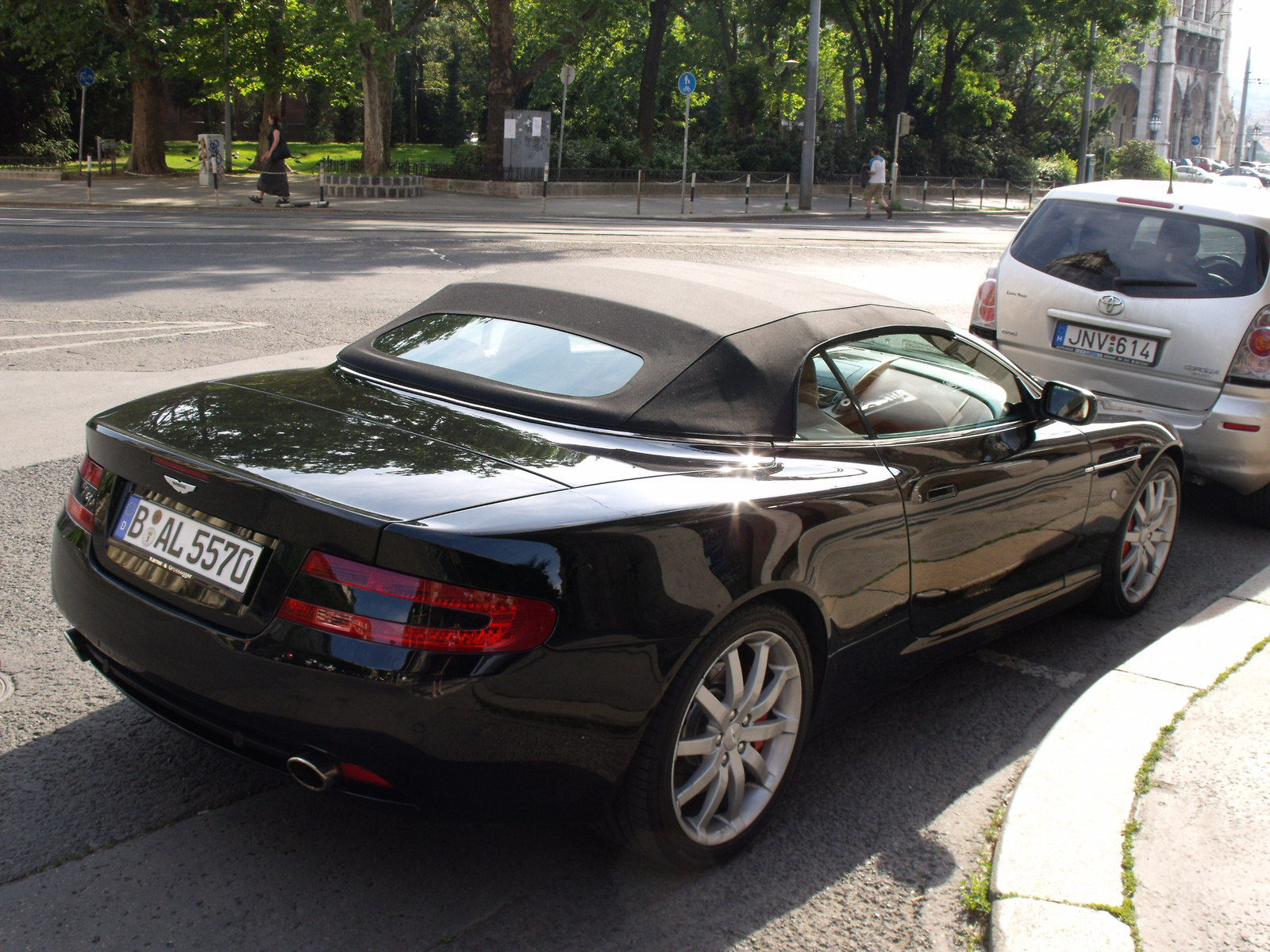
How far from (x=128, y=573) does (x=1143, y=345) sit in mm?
5309

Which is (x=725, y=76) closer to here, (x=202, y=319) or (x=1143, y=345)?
(x=202, y=319)

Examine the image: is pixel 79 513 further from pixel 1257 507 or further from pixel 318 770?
pixel 1257 507

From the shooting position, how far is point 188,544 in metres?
2.71

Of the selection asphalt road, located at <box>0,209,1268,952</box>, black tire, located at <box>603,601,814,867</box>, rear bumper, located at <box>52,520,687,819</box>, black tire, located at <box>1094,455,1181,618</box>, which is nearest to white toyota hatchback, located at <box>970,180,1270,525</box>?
asphalt road, located at <box>0,209,1268,952</box>

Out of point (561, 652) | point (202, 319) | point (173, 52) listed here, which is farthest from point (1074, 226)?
point (173, 52)

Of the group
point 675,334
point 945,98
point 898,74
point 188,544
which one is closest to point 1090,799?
point 675,334

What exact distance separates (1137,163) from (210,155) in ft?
167

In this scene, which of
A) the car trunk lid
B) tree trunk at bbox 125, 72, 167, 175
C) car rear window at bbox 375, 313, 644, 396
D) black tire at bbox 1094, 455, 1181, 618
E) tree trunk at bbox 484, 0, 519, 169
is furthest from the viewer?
tree trunk at bbox 125, 72, 167, 175

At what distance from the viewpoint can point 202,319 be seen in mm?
Answer: 10133

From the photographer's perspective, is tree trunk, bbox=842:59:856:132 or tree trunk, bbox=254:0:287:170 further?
tree trunk, bbox=842:59:856:132

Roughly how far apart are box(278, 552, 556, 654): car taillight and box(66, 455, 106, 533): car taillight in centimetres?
93

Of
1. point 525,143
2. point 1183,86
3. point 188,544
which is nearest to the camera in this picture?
point 188,544

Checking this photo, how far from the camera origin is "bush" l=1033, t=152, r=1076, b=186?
52.2 meters

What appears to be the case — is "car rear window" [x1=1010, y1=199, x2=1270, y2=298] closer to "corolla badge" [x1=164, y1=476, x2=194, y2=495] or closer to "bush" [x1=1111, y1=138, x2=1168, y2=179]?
"corolla badge" [x1=164, y1=476, x2=194, y2=495]
